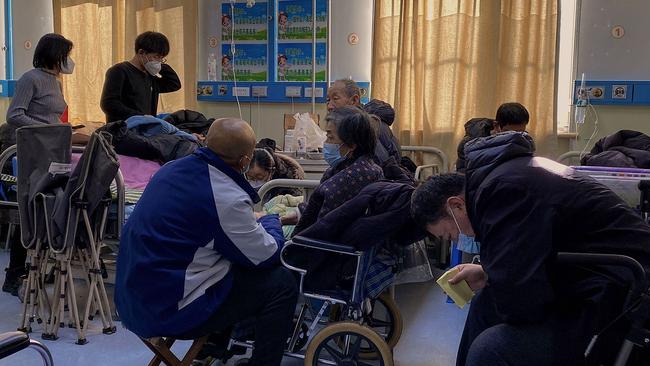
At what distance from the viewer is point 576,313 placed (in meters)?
1.62

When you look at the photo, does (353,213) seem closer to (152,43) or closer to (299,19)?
(152,43)

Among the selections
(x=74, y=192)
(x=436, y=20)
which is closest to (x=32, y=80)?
(x=74, y=192)

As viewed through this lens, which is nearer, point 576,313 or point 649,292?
point 649,292

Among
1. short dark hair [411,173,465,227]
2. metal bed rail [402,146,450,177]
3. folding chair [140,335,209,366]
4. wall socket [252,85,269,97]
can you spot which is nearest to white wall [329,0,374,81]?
wall socket [252,85,269,97]

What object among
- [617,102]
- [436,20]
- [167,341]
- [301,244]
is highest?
[436,20]

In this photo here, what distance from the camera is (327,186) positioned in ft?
8.47

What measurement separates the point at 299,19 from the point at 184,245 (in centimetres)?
366

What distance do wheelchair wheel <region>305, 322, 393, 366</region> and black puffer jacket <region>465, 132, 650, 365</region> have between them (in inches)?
32.2

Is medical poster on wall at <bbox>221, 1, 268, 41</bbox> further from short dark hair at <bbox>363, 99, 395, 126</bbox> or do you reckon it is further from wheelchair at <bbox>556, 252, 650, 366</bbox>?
wheelchair at <bbox>556, 252, 650, 366</bbox>

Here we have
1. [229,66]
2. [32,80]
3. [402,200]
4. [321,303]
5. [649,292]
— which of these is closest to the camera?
[649,292]

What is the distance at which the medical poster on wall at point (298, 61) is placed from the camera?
540cm

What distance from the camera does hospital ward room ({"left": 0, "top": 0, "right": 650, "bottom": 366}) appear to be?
5.25 ft

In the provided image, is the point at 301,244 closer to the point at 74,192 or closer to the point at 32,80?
the point at 74,192

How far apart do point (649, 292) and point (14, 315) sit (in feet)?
9.76
